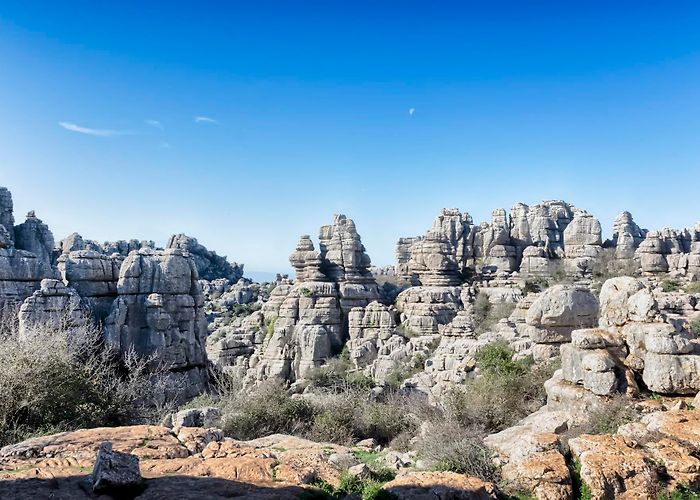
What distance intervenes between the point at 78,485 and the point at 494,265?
3579 cm

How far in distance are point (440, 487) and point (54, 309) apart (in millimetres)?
12972

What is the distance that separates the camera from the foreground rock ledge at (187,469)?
5.01 meters

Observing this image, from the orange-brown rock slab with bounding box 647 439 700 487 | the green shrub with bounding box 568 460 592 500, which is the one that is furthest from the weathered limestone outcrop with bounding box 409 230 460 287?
the green shrub with bounding box 568 460 592 500

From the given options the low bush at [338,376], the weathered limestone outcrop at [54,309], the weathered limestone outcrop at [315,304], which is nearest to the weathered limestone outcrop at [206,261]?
the weathered limestone outcrop at [315,304]

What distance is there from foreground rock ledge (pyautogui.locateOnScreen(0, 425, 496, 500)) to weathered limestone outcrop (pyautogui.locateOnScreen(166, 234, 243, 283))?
153 ft

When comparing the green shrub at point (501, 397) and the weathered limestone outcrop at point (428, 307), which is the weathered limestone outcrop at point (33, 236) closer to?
the weathered limestone outcrop at point (428, 307)

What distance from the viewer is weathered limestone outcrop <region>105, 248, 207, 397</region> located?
15953 millimetres

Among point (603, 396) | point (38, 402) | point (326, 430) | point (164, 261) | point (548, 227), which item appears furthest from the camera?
point (548, 227)

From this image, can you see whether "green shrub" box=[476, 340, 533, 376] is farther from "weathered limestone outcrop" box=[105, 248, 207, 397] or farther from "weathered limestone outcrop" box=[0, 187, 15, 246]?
"weathered limestone outcrop" box=[0, 187, 15, 246]

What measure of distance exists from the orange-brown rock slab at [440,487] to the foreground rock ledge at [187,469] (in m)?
0.01

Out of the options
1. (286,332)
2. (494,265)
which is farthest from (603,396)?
(494,265)

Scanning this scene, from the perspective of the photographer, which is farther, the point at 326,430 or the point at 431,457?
the point at 326,430

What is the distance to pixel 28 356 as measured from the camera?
29.3 ft

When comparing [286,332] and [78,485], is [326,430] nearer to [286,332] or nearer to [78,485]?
[78,485]
